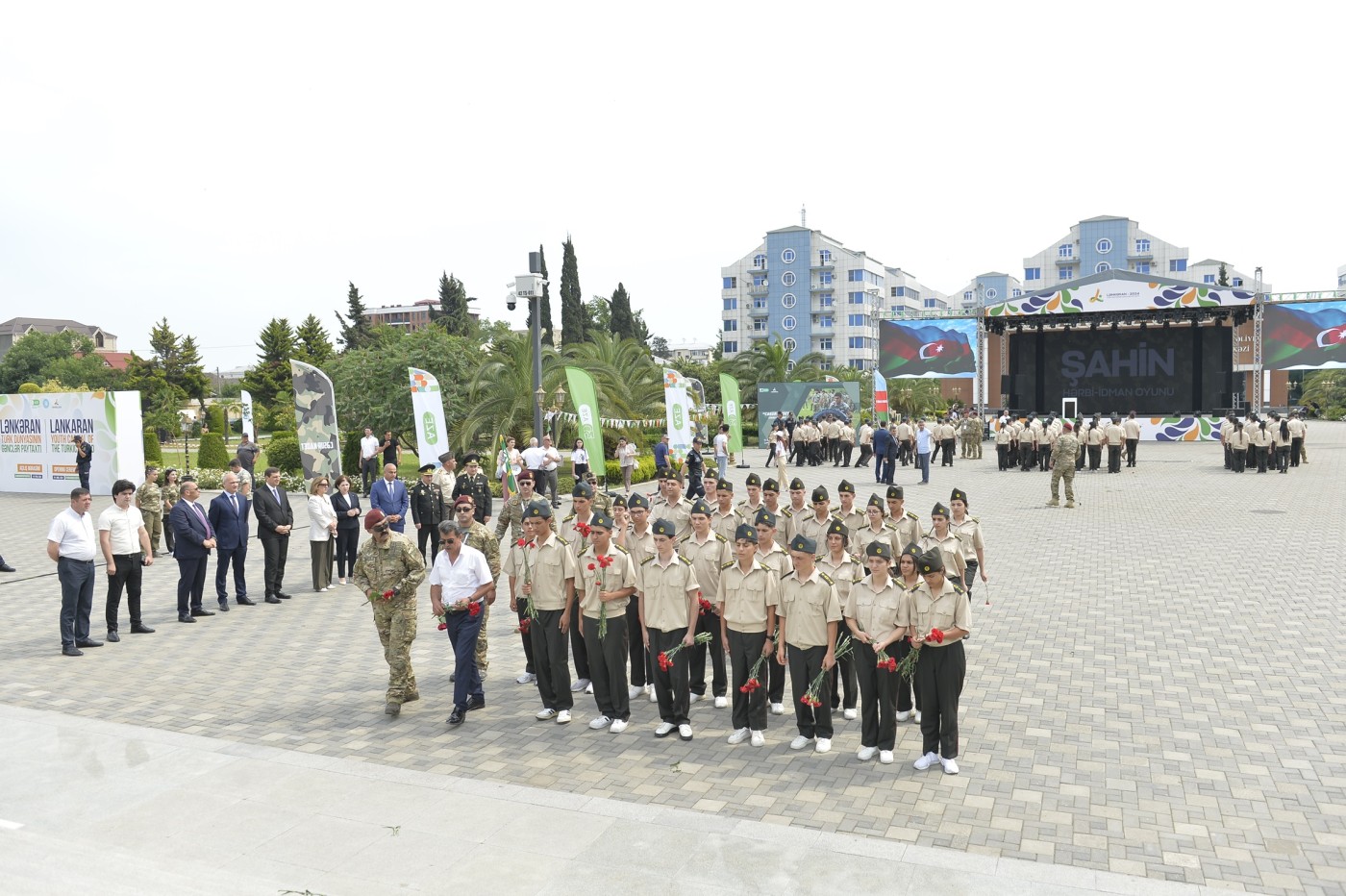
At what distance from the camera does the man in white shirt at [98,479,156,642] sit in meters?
10.7

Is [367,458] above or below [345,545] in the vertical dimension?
above

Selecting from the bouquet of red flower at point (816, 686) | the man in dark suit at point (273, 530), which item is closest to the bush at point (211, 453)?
the man in dark suit at point (273, 530)

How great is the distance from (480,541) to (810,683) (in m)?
3.43

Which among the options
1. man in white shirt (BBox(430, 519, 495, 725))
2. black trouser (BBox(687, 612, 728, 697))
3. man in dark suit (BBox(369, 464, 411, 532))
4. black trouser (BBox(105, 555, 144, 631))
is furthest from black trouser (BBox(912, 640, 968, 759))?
black trouser (BBox(105, 555, 144, 631))

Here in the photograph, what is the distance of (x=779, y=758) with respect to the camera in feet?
23.1

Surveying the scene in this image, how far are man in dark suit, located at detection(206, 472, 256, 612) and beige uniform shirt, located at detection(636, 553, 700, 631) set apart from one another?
7.11m

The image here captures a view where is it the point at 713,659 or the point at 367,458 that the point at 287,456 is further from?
the point at 713,659

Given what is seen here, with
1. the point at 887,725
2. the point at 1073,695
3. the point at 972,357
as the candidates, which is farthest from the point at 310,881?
the point at 972,357

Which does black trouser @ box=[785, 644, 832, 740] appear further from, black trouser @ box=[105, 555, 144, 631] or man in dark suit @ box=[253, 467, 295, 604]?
man in dark suit @ box=[253, 467, 295, 604]

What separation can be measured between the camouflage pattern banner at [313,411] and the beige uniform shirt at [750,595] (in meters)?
12.9

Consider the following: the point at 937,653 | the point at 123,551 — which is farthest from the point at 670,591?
the point at 123,551

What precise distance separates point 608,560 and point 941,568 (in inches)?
101

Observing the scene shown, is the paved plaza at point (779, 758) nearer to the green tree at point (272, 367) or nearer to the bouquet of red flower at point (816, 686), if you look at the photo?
the bouquet of red flower at point (816, 686)

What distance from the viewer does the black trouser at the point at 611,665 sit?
7.70m
